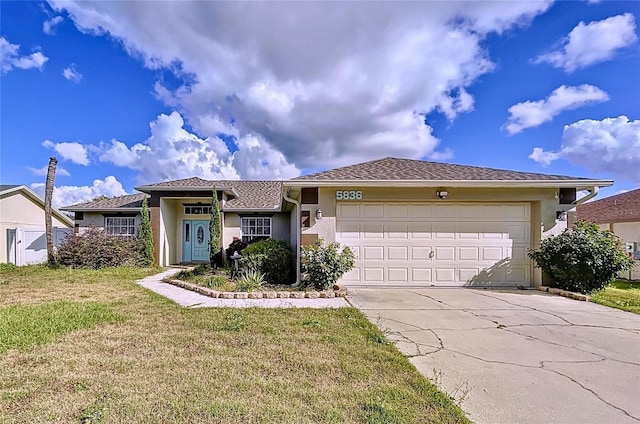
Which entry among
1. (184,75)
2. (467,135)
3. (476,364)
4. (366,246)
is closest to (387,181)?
(366,246)

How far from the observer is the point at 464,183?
27.8ft

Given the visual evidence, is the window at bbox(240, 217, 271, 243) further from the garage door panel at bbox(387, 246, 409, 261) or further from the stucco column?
the garage door panel at bbox(387, 246, 409, 261)

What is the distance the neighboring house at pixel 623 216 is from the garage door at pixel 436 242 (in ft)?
23.5

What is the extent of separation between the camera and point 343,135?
59.4 feet

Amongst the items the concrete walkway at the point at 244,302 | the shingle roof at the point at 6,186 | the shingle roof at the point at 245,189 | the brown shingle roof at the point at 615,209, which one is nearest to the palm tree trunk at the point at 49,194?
the shingle roof at the point at 6,186

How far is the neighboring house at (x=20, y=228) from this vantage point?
1527cm

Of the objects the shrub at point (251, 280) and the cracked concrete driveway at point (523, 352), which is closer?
the cracked concrete driveway at point (523, 352)

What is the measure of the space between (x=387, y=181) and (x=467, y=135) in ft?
27.1

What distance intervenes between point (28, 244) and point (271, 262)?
1400cm

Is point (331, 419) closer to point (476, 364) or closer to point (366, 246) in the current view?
point (476, 364)

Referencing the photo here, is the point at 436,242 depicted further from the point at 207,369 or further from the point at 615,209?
the point at 615,209

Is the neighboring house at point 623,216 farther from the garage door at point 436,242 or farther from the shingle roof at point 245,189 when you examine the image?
the shingle roof at point 245,189

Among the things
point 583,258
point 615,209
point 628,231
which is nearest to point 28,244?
point 583,258

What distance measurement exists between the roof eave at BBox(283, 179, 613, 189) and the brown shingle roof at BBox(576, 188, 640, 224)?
9.05 metres
